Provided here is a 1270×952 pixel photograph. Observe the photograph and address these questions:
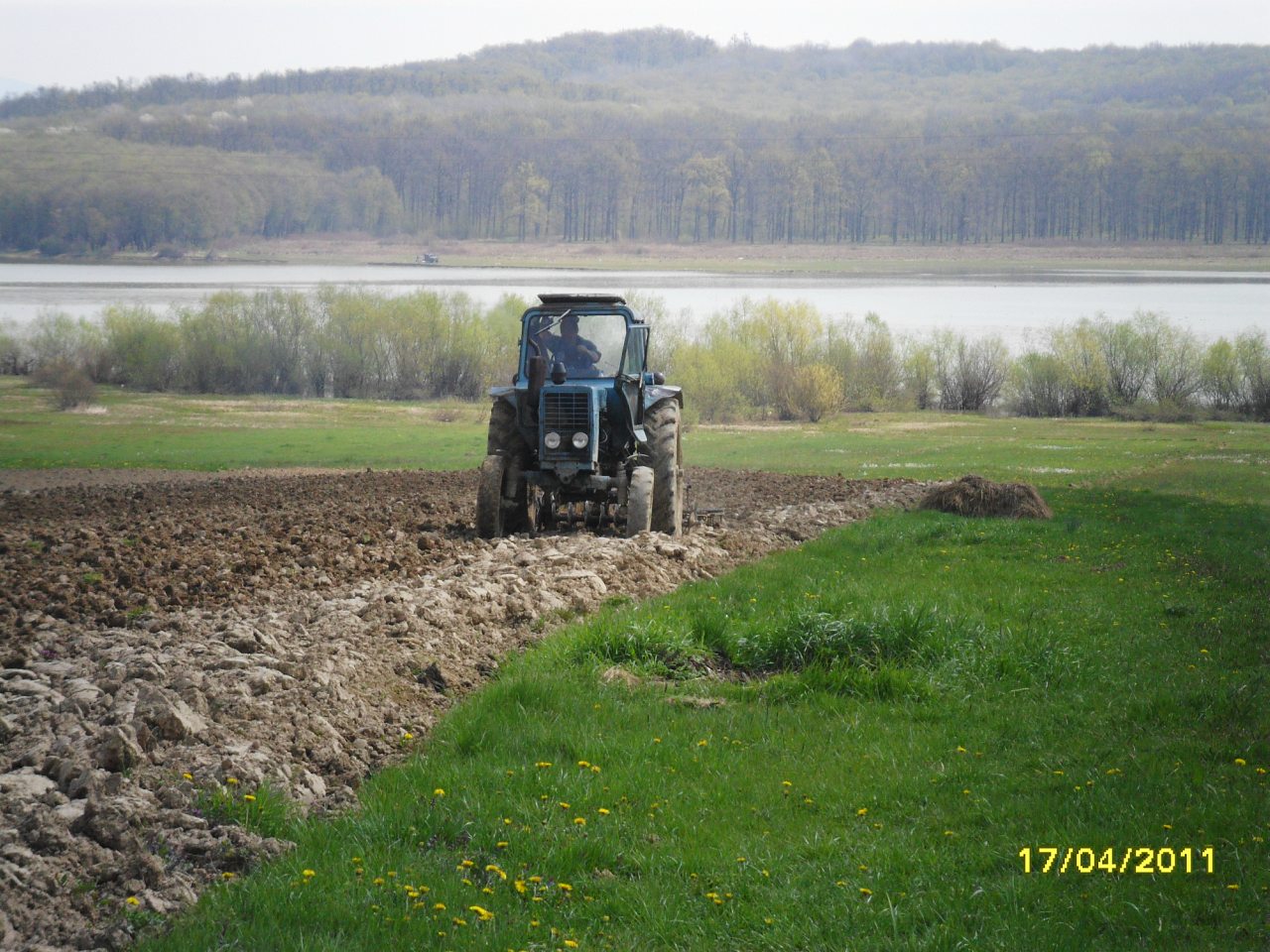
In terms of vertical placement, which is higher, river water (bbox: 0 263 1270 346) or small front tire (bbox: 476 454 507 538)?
river water (bbox: 0 263 1270 346)

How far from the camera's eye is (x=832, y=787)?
22.1ft

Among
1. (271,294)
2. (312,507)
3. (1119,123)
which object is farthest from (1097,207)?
(312,507)

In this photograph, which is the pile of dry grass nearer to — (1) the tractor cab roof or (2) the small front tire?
(1) the tractor cab roof

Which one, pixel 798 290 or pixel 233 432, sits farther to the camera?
pixel 798 290

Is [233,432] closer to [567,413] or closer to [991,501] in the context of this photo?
[567,413]

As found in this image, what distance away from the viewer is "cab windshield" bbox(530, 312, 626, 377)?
15.6m

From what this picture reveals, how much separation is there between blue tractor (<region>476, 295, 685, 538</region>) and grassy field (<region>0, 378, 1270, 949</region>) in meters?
2.74

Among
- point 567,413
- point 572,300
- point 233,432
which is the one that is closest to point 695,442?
point 233,432

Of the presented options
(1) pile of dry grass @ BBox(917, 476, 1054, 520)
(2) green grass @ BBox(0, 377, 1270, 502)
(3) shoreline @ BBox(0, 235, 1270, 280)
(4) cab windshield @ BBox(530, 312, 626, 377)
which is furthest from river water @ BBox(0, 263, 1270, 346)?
(4) cab windshield @ BBox(530, 312, 626, 377)

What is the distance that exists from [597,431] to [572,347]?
1519mm

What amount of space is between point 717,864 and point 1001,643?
15.9 feet

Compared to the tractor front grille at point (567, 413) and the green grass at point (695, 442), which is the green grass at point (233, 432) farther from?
the tractor front grille at point (567, 413)

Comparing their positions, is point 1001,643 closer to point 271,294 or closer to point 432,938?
point 432,938
